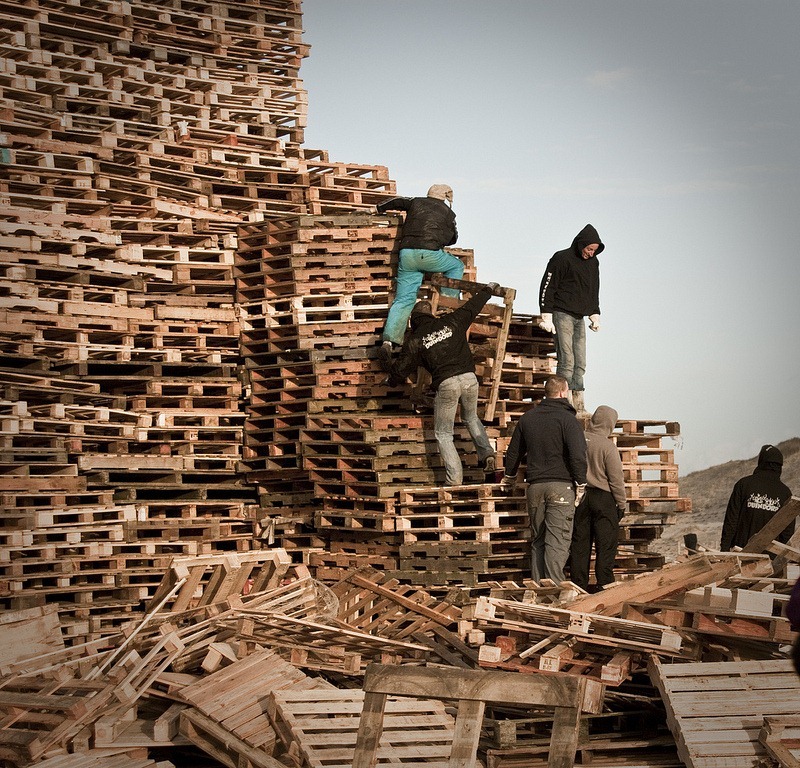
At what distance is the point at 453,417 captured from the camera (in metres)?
14.4

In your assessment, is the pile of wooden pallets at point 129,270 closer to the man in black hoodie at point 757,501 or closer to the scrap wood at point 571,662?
the scrap wood at point 571,662

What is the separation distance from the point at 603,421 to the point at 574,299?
2361 mm

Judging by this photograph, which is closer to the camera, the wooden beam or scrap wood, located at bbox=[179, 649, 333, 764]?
scrap wood, located at bbox=[179, 649, 333, 764]

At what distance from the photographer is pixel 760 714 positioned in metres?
9.00

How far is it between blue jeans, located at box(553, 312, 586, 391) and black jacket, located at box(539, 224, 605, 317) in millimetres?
112

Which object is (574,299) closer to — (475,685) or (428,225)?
(428,225)

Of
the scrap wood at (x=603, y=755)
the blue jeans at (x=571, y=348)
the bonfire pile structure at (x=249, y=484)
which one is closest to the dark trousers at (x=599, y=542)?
the bonfire pile structure at (x=249, y=484)

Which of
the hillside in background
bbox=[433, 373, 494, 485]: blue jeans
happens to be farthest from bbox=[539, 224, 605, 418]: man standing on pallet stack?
the hillside in background

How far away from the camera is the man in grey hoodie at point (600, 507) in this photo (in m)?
13.0

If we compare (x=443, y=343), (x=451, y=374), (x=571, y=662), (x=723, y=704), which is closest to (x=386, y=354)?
(x=443, y=343)

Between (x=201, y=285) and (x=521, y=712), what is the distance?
8.33 meters

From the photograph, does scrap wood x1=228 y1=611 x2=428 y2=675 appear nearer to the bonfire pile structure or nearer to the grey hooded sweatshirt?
the bonfire pile structure

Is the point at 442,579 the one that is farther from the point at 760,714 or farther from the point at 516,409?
the point at 760,714

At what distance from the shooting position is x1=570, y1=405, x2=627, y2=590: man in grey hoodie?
42.7ft
